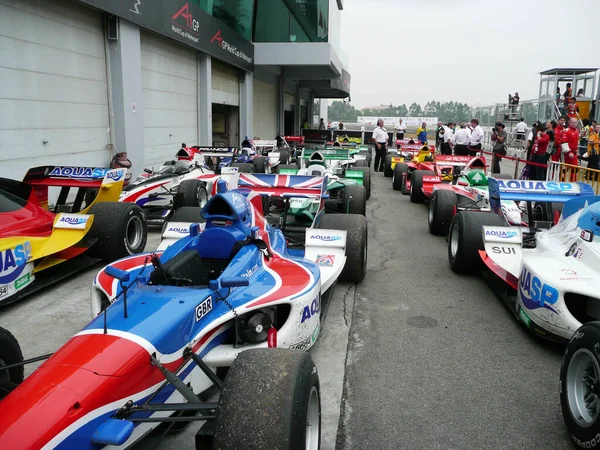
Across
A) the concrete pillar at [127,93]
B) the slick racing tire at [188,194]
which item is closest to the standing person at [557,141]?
the slick racing tire at [188,194]

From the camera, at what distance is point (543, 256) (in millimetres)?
4609

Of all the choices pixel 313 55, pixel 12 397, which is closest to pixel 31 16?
pixel 12 397

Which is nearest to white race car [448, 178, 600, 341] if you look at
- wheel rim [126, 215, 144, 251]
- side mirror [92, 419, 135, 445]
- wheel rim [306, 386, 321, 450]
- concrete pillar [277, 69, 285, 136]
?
wheel rim [306, 386, 321, 450]

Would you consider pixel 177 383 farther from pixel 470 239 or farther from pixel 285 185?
pixel 470 239

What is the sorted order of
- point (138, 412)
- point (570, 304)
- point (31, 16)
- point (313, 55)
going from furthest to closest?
point (313, 55)
point (31, 16)
point (570, 304)
point (138, 412)

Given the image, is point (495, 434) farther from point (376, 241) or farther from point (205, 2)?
point (205, 2)

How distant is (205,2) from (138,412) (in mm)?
17184

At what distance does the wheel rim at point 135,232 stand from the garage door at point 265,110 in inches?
755

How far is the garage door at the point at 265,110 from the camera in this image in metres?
25.7

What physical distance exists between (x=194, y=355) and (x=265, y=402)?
2.29 ft

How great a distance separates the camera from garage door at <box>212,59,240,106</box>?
19.1 metres

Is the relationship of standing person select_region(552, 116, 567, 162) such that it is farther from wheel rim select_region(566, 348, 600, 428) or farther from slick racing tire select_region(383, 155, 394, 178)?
wheel rim select_region(566, 348, 600, 428)

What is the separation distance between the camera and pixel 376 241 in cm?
816

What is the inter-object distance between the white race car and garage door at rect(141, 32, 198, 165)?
9616 millimetres
